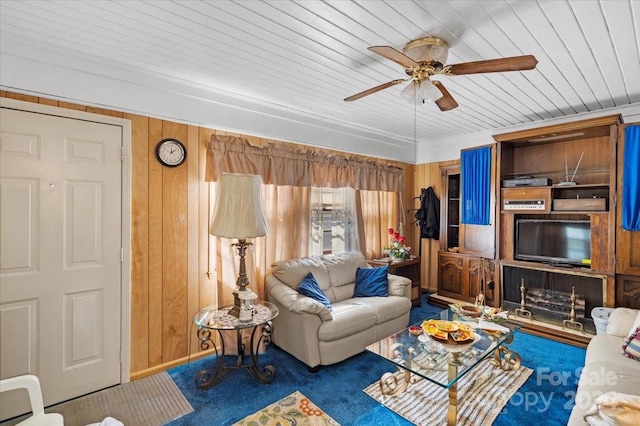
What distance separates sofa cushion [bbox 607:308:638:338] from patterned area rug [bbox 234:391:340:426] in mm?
2314

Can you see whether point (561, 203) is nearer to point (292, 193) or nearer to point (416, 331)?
point (416, 331)

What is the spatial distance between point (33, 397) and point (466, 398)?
264 cm

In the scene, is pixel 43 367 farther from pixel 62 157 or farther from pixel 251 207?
pixel 251 207

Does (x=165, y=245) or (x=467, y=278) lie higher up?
(x=165, y=245)

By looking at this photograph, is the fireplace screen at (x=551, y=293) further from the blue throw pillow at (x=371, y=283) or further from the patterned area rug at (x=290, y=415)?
the patterned area rug at (x=290, y=415)

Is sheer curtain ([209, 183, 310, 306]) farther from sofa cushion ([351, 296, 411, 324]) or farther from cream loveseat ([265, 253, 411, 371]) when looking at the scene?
sofa cushion ([351, 296, 411, 324])

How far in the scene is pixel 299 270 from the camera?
3.32 metres

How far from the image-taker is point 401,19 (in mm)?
1817

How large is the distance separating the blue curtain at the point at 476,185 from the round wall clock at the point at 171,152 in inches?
140

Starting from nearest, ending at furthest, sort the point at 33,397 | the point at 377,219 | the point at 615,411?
the point at 615,411 → the point at 33,397 → the point at 377,219

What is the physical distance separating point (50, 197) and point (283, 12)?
2.08m

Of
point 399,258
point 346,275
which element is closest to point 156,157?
point 346,275

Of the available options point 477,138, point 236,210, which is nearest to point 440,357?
point 236,210

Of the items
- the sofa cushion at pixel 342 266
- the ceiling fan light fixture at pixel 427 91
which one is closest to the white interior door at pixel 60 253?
the sofa cushion at pixel 342 266
